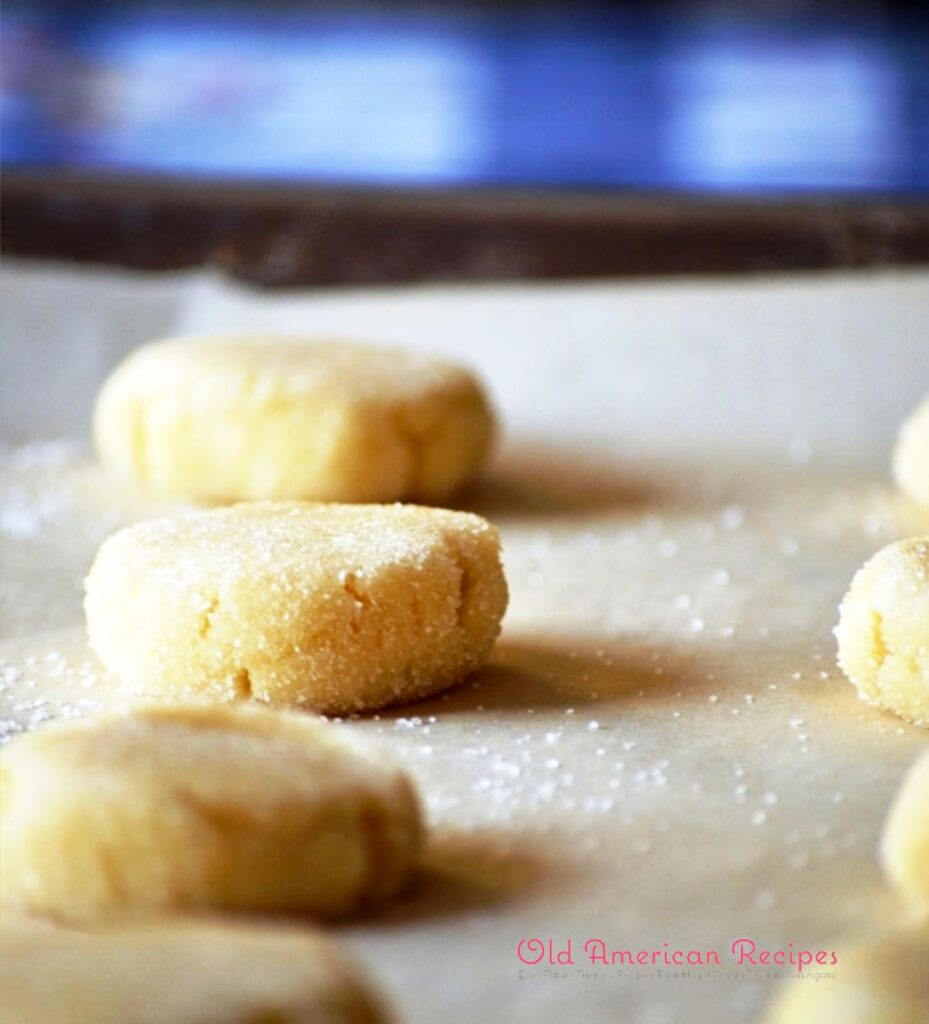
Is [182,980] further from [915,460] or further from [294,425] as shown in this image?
[915,460]

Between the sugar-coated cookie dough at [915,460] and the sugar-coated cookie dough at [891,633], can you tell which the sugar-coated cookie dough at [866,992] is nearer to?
the sugar-coated cookie dough at [891,633]

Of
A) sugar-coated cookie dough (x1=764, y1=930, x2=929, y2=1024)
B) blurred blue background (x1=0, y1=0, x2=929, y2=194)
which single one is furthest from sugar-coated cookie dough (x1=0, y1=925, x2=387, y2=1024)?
blurred blue background (x1=0, y1=0, x2=929, y2=194)

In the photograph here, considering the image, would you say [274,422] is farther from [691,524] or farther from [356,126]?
[356,126]

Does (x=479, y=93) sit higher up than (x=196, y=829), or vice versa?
(x=479, y=93)

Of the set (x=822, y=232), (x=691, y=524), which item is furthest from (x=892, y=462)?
(x=822, y=232)

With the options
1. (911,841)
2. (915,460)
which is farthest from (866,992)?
(915,460)

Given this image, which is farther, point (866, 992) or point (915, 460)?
point (915, 460)

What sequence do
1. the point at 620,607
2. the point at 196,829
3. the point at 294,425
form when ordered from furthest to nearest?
1. the point at 294,425
2. the point at 620,607
3. the point at 196,829

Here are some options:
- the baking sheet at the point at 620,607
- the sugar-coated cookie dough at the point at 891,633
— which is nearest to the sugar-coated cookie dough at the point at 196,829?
the baking sheet at the point at 620,607

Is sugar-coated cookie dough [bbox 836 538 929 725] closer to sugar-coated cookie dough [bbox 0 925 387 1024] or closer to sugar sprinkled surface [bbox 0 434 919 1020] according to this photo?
sugar sprinkled surface [bbox 0 434 919 1020]
